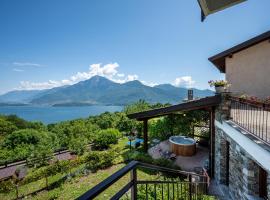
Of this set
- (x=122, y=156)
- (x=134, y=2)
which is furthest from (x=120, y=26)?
(x=122, y=156)

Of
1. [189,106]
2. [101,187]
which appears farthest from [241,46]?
[101,187]

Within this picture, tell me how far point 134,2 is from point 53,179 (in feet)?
40.2

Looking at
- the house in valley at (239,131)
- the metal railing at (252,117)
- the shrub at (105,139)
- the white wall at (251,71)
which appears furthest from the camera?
the shrub at (105,139)

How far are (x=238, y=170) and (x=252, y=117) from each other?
1777mm

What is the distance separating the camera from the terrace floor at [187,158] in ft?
38.0

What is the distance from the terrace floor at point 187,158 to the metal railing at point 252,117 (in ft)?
15.7

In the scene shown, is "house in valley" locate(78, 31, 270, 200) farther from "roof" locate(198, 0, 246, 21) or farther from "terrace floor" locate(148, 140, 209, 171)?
"terrace floor" locate(148, 140, 209, 171)

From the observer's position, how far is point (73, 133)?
949 inches

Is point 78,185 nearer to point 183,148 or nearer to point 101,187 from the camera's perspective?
point 183,148

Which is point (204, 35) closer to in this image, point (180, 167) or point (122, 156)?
point (180, 167)

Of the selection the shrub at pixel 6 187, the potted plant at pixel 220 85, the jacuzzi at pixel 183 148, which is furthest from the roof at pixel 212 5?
the shrub at pixel 6 187

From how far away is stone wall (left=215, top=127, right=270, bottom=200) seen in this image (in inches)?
216

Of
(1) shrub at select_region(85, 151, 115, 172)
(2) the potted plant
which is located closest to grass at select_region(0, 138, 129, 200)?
(1) shrub at select_region(85, 151, 115, 172)

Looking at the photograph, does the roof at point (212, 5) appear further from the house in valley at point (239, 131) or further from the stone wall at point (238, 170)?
the stone wall at point (238, 170)
